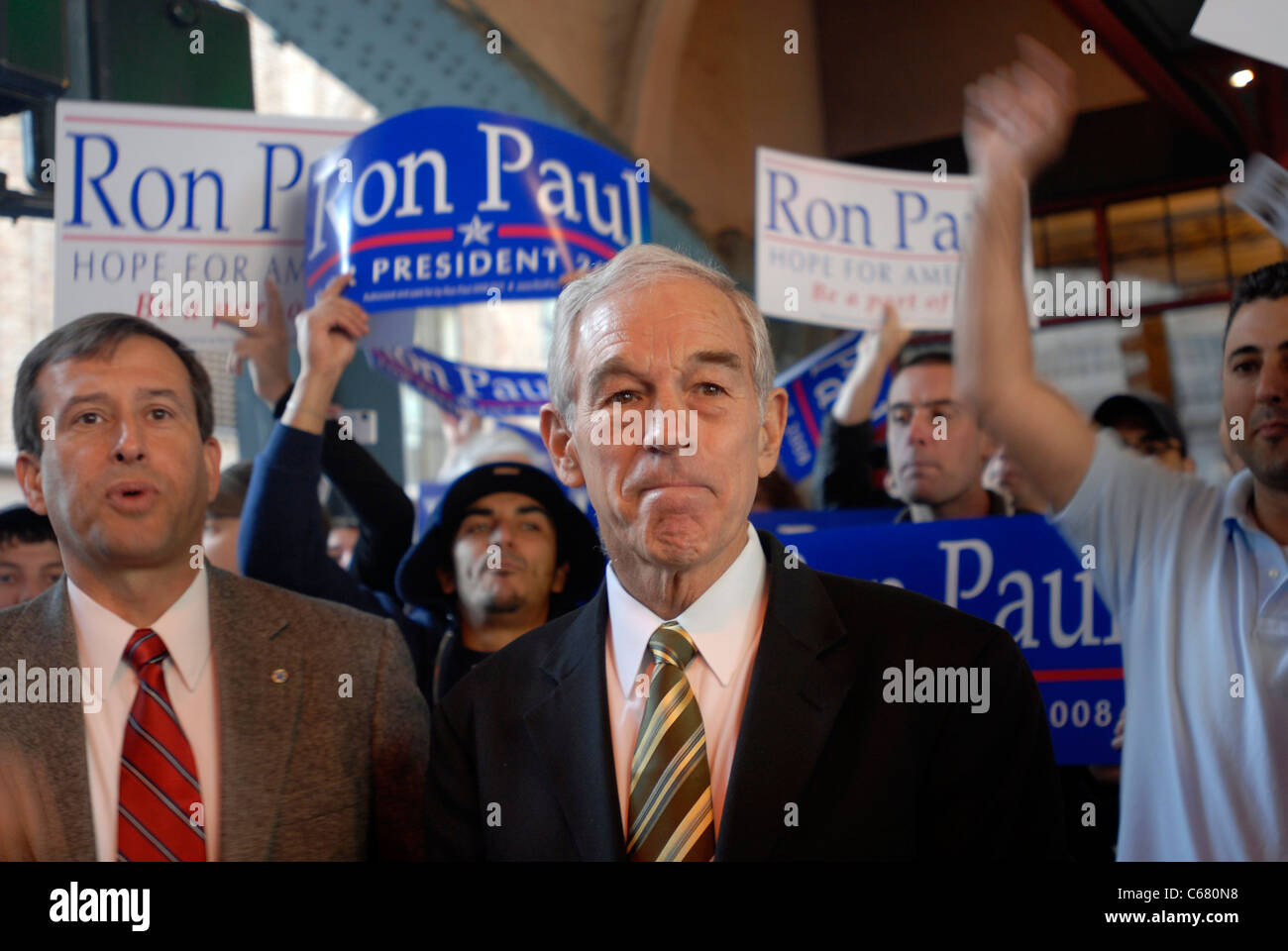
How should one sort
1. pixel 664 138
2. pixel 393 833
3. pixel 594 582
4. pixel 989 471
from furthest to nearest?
pixel 664 138
pixel 989 471
pixel 594 582
pixel 393 833

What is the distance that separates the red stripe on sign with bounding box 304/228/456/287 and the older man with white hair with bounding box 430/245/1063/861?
73 cm

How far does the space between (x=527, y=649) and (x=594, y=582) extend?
21.7 inches

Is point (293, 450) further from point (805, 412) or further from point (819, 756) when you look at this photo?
point (805, 412)

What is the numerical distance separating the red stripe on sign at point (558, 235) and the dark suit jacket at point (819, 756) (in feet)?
3.12

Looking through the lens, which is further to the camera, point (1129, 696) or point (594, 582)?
point (594, 582)

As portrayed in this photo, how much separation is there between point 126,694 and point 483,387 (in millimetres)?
1077

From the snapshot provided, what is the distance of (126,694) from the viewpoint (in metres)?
1.64

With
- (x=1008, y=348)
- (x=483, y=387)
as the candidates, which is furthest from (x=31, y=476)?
(x=1008, y=348)

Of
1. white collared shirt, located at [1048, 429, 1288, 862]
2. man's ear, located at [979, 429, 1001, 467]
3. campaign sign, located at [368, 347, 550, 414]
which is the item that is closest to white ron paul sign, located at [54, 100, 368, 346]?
campaign sign, located at [368, 347, 550, 414]

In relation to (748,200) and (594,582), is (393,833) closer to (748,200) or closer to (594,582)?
(594,582)

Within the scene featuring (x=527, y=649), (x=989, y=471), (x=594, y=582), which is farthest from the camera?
(x=989, y=471)
